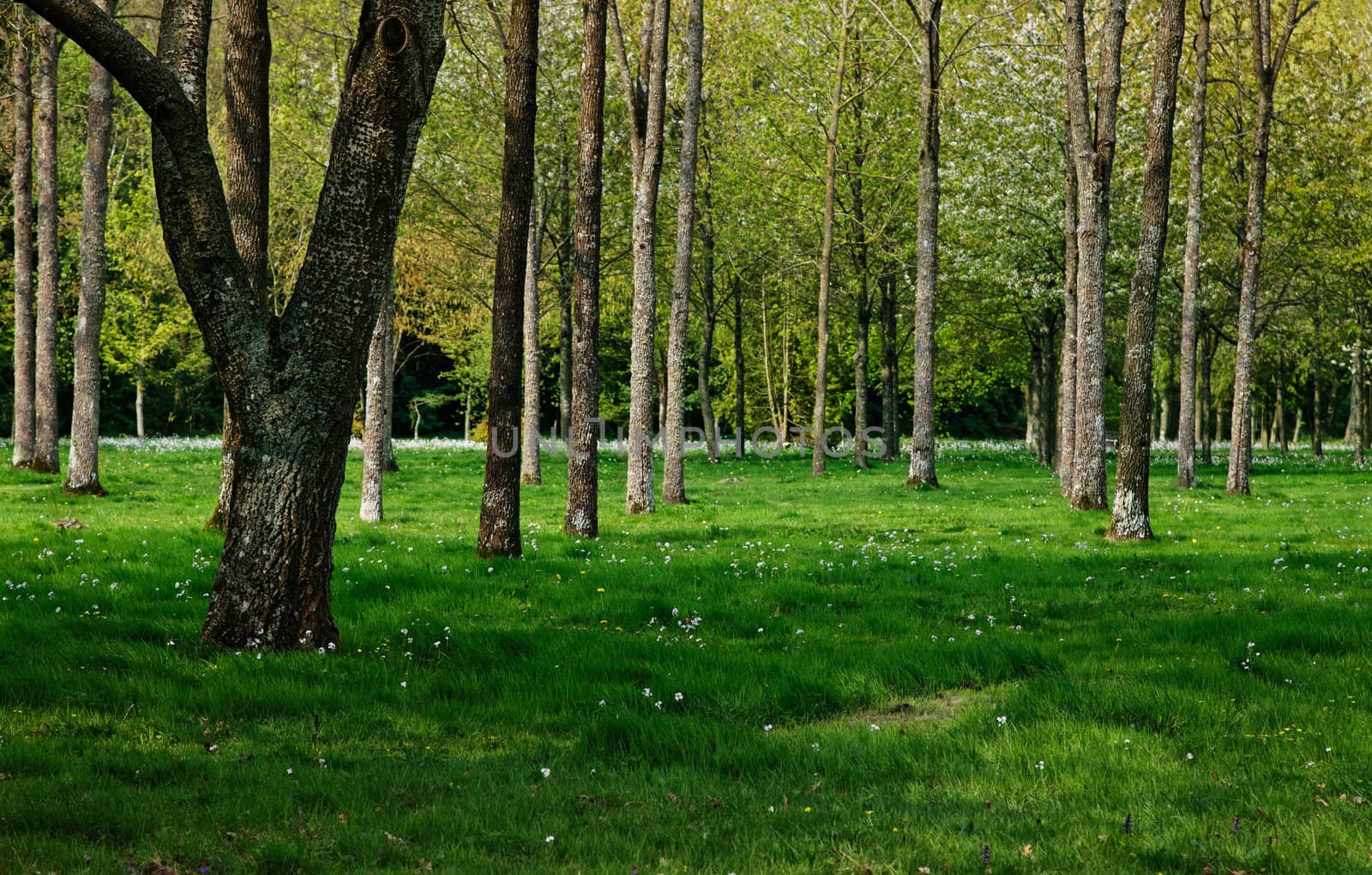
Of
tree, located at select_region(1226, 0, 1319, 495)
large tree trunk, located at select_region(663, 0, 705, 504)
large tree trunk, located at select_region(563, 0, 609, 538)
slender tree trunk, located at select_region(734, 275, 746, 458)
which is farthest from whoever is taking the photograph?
slender tree trunk, located at select_region(734, 275, 746, 458)

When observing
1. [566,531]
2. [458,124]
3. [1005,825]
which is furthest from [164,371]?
[1005,825]

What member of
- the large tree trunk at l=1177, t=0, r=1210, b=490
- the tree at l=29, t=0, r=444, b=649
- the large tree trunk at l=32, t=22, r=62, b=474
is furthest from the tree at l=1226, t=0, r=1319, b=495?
the large tree trunk at l=32, t=22, r=62, b=474

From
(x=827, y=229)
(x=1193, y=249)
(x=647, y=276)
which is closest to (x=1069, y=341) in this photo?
(x=1193, y=249)

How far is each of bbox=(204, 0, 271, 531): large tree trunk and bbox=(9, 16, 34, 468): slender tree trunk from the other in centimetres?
1439

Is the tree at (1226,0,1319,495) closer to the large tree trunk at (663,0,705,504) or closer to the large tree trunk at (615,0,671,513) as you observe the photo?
the large tree trunk at (663,0,705,504)

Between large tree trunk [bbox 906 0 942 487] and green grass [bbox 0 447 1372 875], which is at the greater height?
large tree trunk [bbox 906 0 942 487]

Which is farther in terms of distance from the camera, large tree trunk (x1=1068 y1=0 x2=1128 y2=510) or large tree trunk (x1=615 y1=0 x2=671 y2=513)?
large tree trunk (x1=615 y1=0 x2=671 y2=513)

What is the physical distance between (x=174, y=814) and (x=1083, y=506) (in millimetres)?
18498

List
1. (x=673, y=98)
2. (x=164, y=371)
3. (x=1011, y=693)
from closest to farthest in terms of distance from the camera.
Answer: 1. (x=1011, y=693)
2. (x=673, y=98)
3. (x=164, y=371)

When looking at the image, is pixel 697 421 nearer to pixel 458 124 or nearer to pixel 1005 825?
pixel 458 124

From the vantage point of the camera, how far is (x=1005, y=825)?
16.0 feet

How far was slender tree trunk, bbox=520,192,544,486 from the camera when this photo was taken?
27375 mm

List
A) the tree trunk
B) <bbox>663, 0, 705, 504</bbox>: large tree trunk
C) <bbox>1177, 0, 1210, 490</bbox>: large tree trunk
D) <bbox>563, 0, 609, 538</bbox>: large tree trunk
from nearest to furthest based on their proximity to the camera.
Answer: <bbox>563, 0, 609, 538</bbox>: large tree trunk
the tree trunk
<bbox>663, 0, 705, 504</bbox>: large tree trunk
<bbox>1177, 0, 1210, 490</bbox>: large tree trunk

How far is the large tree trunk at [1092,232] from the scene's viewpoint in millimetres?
17844
